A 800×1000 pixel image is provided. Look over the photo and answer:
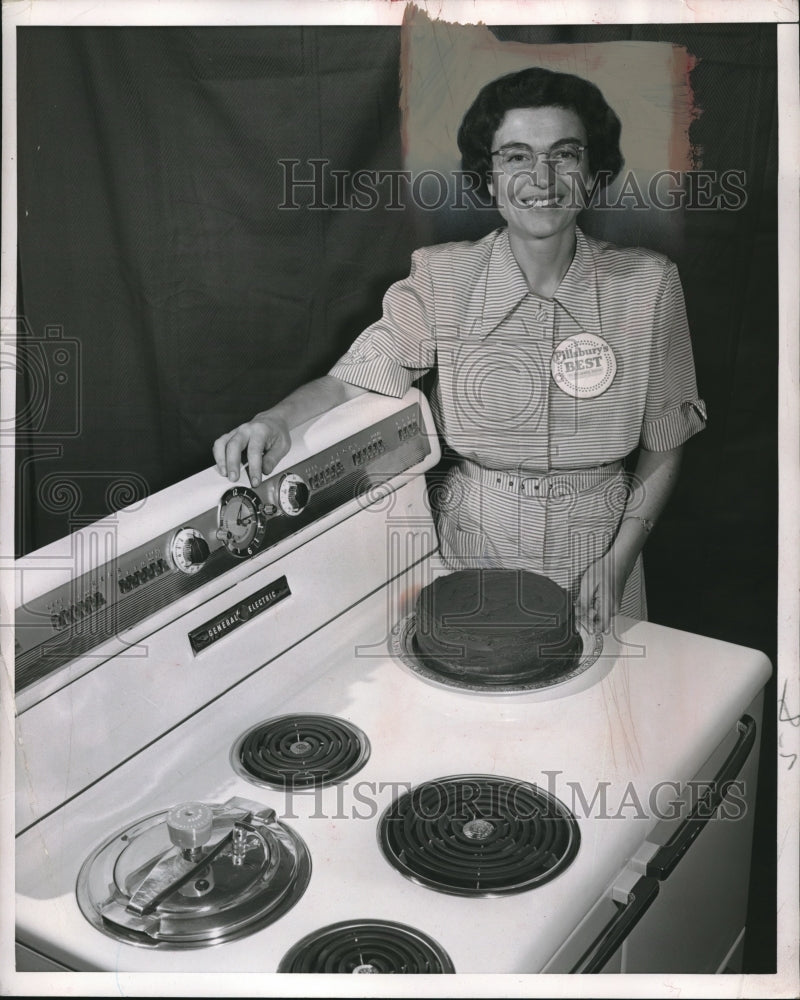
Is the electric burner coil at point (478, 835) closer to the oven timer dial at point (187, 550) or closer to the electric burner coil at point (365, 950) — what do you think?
the electric burner coil at point (365, 950)

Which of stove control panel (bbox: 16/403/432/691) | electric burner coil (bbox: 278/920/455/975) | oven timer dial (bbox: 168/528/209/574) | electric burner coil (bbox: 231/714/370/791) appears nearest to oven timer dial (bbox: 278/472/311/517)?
stove control panel (bbox: 16/403/432/691)

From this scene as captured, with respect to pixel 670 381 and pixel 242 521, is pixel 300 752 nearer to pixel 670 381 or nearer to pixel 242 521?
pixel 242 521

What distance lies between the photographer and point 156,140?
42.8 inches

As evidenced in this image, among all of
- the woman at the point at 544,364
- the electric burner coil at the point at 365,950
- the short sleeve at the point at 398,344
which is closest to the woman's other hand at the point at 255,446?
the woman at the point at 544,364

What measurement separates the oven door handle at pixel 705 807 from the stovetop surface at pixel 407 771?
30 millimetres

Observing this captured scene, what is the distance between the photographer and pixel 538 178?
3.71ft

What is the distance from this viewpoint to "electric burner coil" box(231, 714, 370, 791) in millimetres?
1100

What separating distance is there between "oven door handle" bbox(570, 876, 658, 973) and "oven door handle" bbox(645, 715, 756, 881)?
26mm

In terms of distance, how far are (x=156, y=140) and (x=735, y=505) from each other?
30.3 inches

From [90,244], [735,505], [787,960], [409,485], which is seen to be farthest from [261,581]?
[787,960]

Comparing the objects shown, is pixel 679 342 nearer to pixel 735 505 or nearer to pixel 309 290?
pixel 735 505

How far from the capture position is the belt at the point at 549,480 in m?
1.28

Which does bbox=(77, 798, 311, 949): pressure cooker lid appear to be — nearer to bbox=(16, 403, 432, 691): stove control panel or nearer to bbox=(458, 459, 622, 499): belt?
bbox=(16, 403, 432, 691): stove control panel

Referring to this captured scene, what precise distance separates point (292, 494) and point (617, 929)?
59 cm
